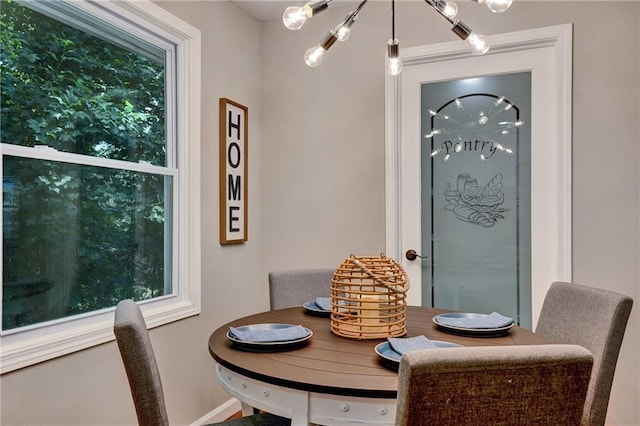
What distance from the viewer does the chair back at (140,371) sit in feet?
3.82

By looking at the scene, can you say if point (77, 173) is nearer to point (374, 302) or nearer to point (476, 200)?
point (374, 302)

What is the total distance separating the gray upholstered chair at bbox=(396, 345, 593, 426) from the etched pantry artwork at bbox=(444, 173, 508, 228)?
1.88 m

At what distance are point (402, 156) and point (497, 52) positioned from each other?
800 mm

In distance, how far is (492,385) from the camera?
88 cm

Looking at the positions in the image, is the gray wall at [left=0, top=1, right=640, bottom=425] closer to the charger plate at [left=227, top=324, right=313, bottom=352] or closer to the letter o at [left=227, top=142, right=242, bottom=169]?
the letter o at [left=227, top=142, right=242, bottom=169]

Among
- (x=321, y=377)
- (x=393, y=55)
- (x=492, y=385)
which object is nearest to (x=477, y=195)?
(x=393, y=55)

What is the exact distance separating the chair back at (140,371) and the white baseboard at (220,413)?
1578 millimetres

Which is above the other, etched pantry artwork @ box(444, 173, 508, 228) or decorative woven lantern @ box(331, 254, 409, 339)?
etched pantry artwork @ box(444, 173, 508, 228)

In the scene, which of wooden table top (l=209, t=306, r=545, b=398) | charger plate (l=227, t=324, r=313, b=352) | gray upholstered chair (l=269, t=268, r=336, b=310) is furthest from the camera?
gray upholstered chair (l=269, t=268, r=336, b=310)

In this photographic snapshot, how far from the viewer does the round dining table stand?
44.5 inches

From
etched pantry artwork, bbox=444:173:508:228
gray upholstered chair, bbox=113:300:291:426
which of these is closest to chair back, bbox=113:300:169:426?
gray upholstered chair, bbox=113:300:291:426

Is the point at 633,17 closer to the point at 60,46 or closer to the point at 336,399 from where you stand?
the point at 336,399

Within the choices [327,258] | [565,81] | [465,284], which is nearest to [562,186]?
[565,81]

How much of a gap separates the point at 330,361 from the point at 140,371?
0.51 metres
